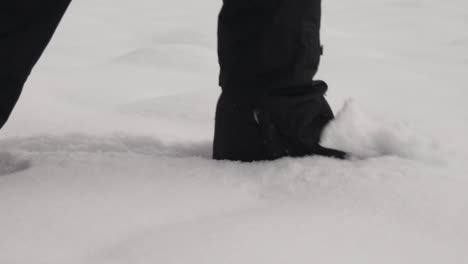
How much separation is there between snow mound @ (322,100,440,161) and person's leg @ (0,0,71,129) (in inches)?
19.6

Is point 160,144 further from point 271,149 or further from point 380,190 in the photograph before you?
point 380,190

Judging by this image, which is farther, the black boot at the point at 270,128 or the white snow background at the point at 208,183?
the black boot at the point at 270,128

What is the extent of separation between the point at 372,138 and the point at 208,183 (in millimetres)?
330

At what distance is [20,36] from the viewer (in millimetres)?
777

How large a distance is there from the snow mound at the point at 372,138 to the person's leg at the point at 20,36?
50 cm

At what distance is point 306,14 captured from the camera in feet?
2.84

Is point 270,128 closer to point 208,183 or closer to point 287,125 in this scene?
point 287,125

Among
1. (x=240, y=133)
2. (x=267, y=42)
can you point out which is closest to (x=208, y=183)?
(x=240, y=133)

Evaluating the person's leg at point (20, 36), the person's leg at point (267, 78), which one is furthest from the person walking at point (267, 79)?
the person's leg at point (20, 36)

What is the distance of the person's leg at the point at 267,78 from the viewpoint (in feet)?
2.81

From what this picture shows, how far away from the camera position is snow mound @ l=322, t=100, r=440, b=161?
2.85 ft

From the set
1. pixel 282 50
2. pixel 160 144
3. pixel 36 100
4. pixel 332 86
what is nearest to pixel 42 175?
pixel 160 144

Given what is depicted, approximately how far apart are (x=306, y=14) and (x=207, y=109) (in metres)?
0.49

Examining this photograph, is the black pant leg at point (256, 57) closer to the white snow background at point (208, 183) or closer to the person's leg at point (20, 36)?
the white snow background at point (208, 183)
